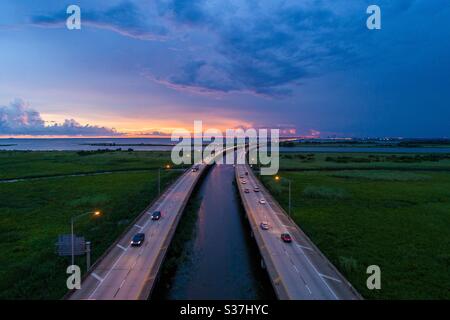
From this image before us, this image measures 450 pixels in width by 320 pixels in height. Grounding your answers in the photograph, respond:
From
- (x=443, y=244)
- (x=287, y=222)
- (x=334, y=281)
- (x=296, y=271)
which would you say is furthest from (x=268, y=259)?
(x=443, y=244)

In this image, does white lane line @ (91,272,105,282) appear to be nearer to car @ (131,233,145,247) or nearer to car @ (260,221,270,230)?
car @ (131,233,145,247)

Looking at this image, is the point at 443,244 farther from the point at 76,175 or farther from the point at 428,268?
the point at 76,175

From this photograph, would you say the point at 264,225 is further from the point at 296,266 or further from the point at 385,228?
the point at 385,228

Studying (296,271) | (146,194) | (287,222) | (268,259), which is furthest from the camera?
(146,194)

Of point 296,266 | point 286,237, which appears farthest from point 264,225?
point 296,266

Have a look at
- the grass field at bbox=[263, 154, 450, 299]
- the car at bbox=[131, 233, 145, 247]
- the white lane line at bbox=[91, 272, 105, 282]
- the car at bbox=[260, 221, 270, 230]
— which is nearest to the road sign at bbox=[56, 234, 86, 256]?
the white lane line at bbox=[91, 272, 105, 282]

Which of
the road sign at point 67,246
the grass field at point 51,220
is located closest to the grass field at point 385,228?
the road sign at point 67,246
